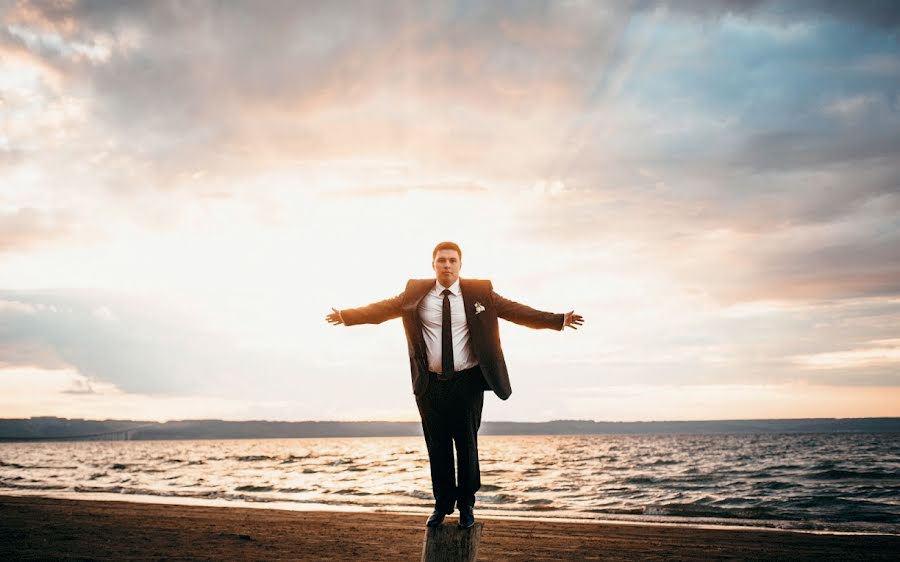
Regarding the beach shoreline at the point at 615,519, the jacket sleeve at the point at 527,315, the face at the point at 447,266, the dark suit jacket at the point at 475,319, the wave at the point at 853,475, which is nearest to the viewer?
the dark suit jacket at the point at 475,319

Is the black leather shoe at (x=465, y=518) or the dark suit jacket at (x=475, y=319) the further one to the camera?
the black leather shoe at (x=465, y=518)

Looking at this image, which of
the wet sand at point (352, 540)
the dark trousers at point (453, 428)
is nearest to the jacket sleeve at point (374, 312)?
the dark trousers at point (453, 428)

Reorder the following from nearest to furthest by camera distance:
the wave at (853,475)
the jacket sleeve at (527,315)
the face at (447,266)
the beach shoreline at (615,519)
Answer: the face at (447,266)
the jacket sleeve at (527,315)
the beach shoreline at (615,519)
the wave at (853,475)

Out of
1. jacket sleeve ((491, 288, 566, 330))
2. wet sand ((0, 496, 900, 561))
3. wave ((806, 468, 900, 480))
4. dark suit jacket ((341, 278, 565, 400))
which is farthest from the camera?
wave ((806, 468, 900, 480))

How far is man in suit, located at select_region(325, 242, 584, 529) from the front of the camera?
250 inches

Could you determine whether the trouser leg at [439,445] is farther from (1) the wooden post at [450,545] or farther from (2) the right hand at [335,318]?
(2) the right hand at [335,318]

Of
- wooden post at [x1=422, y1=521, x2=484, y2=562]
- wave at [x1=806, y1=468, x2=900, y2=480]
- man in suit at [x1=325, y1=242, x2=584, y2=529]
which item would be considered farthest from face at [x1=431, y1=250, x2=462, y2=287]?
wave at [x1=806, y1=468, x2=900, y2=480]

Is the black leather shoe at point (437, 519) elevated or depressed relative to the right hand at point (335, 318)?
depressed

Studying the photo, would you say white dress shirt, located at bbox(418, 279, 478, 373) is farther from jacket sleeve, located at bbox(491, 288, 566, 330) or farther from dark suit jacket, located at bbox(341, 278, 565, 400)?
jacket sleeve, located at bbox(491, 288, 566, 330)

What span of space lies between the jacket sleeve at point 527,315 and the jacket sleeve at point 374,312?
892 millimetres

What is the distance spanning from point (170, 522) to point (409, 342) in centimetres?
1260

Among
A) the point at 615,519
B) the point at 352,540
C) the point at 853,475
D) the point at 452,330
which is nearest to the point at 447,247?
the point at 452,330

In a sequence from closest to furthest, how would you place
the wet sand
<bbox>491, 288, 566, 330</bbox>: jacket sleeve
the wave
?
<bbox>491, 288, 566, 330</bbox>: jacket sleeve < the wet sand < the wave

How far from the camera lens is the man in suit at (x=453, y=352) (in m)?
6.34
